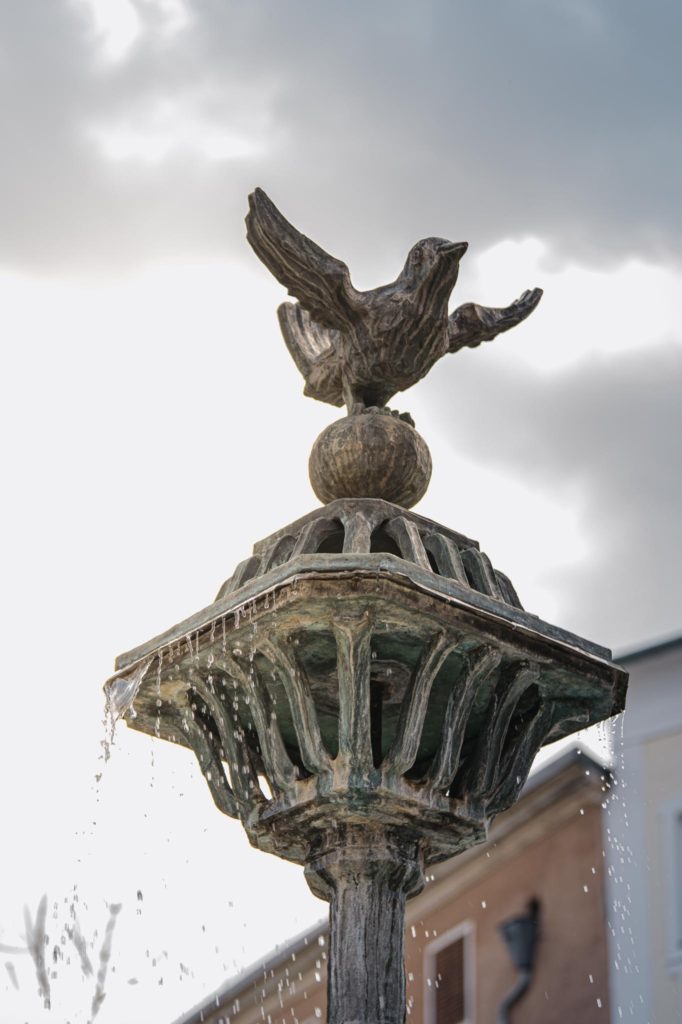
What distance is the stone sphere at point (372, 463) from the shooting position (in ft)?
21.5

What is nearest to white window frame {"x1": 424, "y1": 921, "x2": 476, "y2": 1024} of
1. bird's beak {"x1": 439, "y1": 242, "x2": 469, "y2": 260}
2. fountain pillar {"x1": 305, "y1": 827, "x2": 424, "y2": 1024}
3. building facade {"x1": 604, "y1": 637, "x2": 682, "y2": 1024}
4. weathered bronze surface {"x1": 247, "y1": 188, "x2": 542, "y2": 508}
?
building facade {"x1": 604, "y1": 637, "x2": 682, "y2": 1024}

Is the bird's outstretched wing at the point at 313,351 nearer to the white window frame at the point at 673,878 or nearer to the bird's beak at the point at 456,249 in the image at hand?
the bird's beak at the point at 456,249

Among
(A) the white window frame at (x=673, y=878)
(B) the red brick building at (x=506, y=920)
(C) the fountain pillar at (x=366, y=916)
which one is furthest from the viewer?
(B) the red brick building at (x=506, y=920)

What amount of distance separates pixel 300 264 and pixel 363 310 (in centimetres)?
33

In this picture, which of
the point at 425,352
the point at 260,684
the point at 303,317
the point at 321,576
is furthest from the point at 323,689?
the point at 303,317

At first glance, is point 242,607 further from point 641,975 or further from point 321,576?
point 641,975

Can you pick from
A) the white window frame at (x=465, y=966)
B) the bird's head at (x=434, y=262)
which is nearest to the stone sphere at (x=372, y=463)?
the bird's head at (x=434, y=262)

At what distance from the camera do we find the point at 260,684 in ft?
19.9

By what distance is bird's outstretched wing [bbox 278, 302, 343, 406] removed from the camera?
7.04 meters

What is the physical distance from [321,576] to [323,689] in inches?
29.7

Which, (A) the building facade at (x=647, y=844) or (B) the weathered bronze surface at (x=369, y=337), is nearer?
(B) the weathered bronze surface at (x=369, y=337)

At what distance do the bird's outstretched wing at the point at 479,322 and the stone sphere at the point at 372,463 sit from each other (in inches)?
26.6

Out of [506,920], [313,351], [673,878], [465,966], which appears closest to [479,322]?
[313,351]

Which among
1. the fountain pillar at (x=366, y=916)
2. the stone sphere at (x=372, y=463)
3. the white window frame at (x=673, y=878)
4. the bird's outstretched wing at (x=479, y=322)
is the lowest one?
the fountain pillar at (x=366, y=916)
